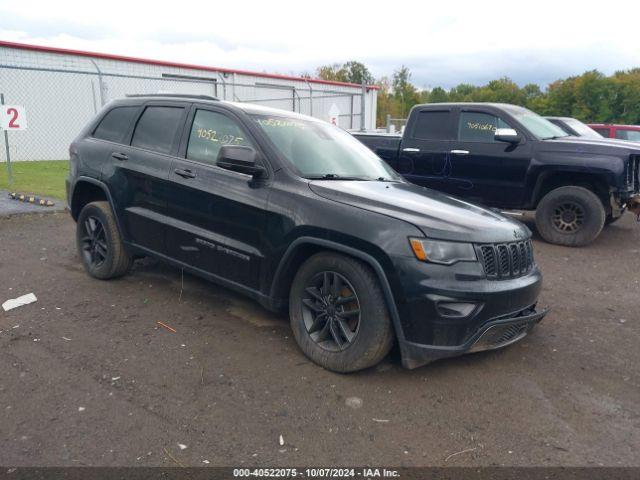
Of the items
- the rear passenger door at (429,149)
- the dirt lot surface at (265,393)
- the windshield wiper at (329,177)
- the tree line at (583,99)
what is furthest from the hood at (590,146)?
the tree line at (583,99)

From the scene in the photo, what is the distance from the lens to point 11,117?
10078mm

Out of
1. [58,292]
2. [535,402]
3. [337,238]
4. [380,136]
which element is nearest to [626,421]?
[535,402]

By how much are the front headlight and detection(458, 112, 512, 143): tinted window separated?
508cm

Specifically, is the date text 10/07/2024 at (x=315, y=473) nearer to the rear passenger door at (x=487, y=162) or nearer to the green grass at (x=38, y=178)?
the rear passenger door at (x=487, y=162)

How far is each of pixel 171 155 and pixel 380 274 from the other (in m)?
2.22

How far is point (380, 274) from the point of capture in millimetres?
3168

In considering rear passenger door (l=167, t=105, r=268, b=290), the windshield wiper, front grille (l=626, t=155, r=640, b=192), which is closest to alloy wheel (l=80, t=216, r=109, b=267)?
rear passenger door (l=167, t=105, r=268, b=290)

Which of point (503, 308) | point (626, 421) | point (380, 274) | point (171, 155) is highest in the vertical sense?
point (171, 155)

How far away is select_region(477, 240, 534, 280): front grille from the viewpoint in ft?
10.7

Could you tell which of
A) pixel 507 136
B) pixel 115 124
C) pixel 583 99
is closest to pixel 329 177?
pixel 115 124

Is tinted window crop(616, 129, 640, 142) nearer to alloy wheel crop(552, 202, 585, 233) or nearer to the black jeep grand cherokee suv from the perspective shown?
alloy wheel crop(552, 202, 585, 233)

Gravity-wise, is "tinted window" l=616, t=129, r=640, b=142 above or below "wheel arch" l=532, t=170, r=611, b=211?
above

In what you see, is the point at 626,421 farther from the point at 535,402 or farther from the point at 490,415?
the point at 490,415

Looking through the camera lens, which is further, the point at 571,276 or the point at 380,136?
the point at 380,136
